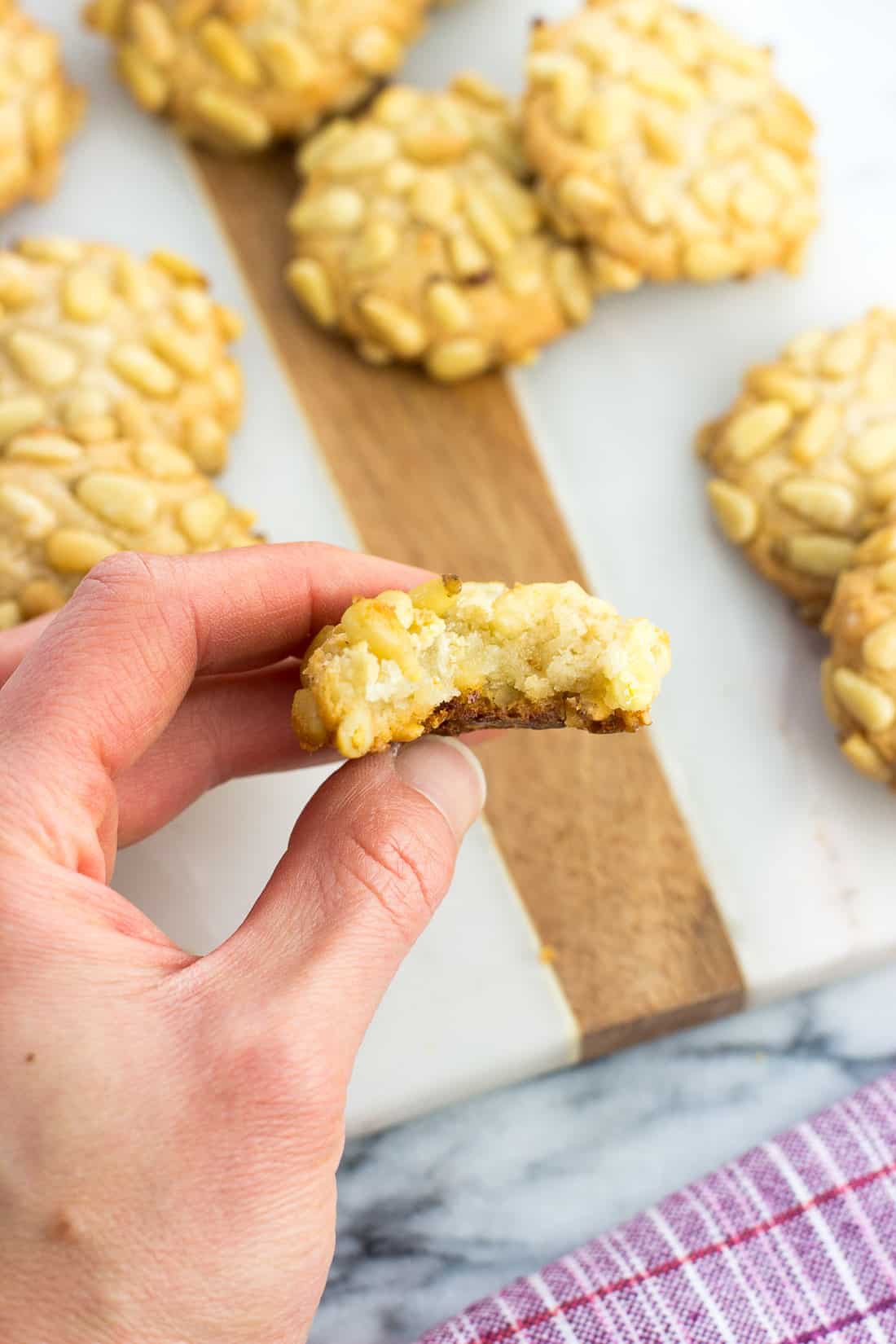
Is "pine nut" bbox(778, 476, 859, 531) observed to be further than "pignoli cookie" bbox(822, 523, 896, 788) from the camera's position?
Yes

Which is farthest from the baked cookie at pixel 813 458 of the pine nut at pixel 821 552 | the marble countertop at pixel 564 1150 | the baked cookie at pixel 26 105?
the baked cookie at pixel 26 105

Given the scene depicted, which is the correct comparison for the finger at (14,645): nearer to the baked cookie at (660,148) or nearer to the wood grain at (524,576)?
the wood grain at (524,576)

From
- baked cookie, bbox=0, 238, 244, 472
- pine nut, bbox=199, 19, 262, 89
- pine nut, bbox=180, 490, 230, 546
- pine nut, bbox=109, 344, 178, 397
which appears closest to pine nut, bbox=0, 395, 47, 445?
baked cookie, bbox=0, 238, 244, 472

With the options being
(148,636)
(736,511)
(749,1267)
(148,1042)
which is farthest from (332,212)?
(749,1267)

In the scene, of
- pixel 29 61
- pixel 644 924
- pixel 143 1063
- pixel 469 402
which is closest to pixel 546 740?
pixel 644 924

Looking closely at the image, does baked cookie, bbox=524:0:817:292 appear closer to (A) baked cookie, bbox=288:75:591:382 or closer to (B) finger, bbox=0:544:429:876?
(A) baked cookie, bbox=288:75:591:382

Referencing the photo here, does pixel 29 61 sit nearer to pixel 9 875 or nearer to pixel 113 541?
pixel 113 541

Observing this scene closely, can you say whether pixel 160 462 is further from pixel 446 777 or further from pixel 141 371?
pixel 446 777
